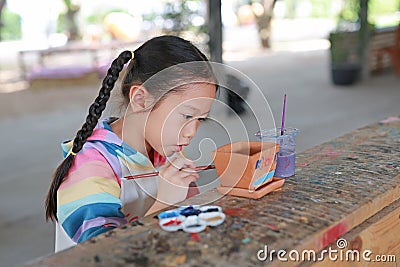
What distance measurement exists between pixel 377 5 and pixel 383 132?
18.7m

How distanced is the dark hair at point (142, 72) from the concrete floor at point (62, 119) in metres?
0.26

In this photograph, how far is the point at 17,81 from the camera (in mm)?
10367

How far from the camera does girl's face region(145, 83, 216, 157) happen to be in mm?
1385

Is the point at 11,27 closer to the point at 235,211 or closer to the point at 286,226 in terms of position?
the point at 235,211

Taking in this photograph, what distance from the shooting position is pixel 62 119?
7168 millimetres

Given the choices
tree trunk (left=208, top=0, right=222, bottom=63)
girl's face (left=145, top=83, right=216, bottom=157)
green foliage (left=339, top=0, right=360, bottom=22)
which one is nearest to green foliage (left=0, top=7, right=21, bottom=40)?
green foliage (left=339, top=0, right=360, bottom=22)

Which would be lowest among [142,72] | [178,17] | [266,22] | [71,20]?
[266,22]

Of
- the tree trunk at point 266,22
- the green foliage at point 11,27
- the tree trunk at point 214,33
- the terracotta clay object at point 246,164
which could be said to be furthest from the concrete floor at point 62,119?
the green foliage at point 11,27

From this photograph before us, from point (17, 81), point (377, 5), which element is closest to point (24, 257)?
point (17, 81)

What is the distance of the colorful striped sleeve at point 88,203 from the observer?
4.22ft

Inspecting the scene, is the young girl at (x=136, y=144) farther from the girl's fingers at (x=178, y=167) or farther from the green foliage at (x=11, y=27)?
the green foliage at (x=11, y=27)

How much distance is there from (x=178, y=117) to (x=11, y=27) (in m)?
16.2

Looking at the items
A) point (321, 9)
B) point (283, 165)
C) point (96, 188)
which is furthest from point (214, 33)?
point (321, 9)

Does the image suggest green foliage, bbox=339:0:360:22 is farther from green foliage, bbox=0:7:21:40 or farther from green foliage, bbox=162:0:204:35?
green foliage, bbox=0:7:21:40
